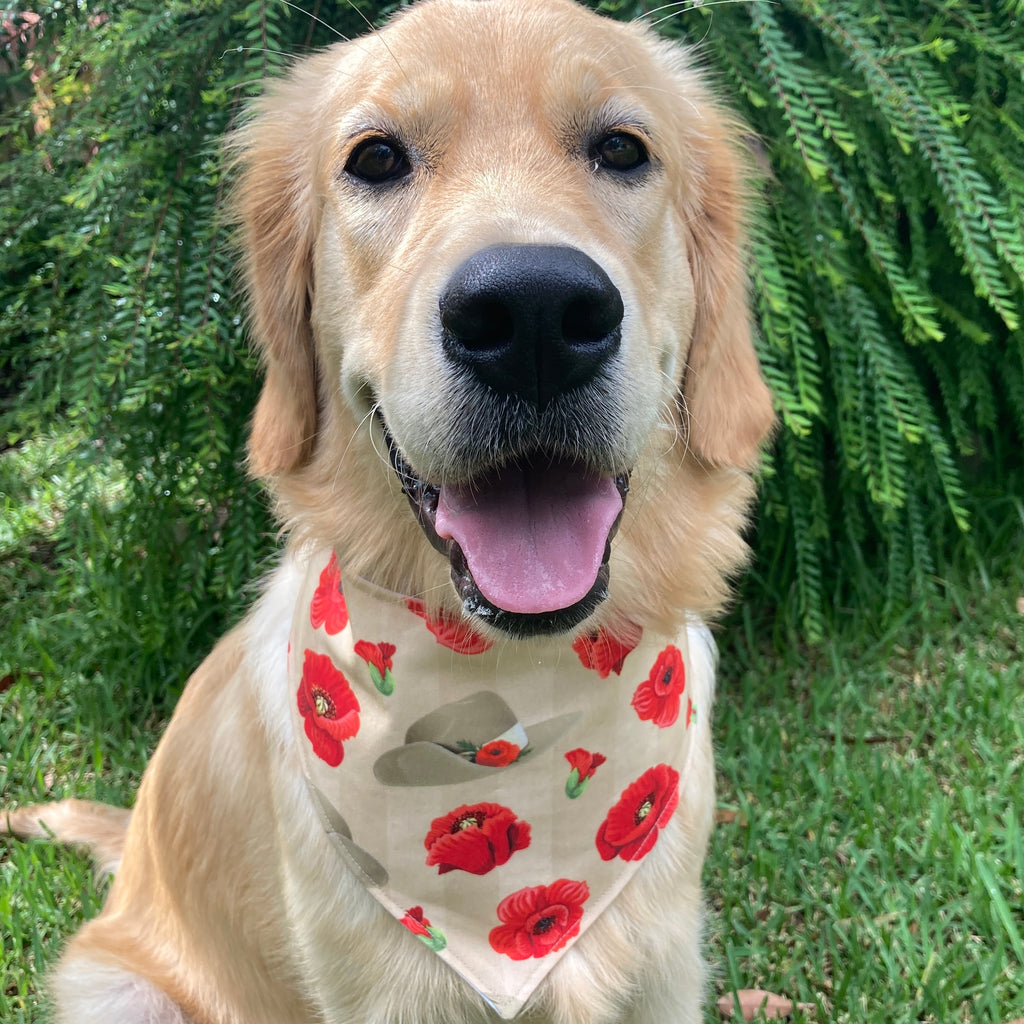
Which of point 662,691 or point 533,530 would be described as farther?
point 662,691

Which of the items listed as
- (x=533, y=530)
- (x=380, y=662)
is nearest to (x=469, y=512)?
(x=533, y=530)

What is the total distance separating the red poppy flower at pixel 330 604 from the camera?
6.58ft

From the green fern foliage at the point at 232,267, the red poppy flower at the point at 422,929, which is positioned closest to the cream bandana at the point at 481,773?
the red poppy flower at the point at 422,929

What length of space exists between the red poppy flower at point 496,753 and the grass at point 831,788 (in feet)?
3.45

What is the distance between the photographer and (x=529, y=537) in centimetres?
160

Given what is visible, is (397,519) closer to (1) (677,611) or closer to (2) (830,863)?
(1) (677,611)

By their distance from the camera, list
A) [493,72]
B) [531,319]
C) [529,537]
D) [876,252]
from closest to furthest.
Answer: [531,319], [529,537], [493,72], [876,252]

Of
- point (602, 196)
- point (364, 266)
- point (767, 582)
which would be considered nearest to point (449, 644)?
point (364, 266)

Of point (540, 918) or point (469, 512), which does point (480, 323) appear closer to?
point (469, 512)

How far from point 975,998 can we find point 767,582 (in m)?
1.70

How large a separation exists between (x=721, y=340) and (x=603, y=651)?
79 centimetres

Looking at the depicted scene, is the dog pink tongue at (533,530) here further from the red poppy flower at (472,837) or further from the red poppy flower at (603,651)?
the red poppy flower at (472,837)

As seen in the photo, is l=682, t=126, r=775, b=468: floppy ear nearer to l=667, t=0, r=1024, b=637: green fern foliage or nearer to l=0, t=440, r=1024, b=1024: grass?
l=667, t=0, r=1024, b=637: green fern foliage

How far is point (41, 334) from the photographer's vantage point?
331 cm
